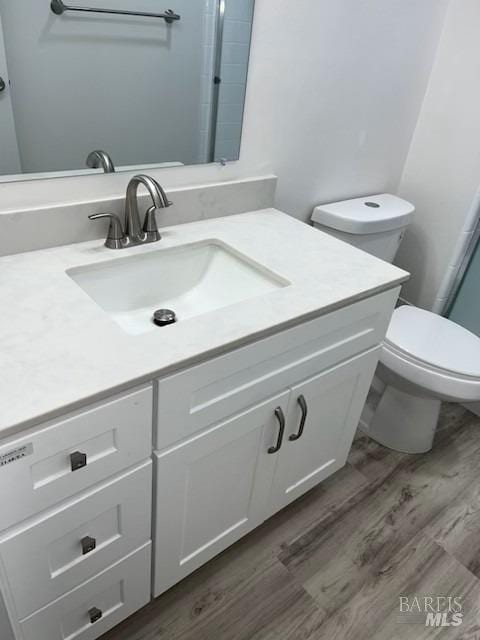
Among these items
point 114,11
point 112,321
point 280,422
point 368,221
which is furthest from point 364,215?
point 112,321

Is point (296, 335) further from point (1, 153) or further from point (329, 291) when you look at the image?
point (1, 153)

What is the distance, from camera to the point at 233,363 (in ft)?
3.06

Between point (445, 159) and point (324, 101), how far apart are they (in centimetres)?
60

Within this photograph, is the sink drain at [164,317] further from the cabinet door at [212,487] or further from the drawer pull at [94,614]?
the drawer pull at [94,614]

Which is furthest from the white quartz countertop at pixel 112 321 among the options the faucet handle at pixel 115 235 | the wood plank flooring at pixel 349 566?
the wood plank flooring at pixel 349 566

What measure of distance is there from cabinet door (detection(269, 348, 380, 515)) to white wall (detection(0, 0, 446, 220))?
0.63m

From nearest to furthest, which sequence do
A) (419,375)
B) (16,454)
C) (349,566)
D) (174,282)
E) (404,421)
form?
1. (16,454)
2. (174,282)
3. (349,566)
4. (419,375)
5. (404,421)

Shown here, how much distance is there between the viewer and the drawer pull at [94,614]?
1052 millimetres

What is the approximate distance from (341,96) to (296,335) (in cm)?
92

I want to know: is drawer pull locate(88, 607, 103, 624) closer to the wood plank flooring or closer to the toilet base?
the wood plank flooring

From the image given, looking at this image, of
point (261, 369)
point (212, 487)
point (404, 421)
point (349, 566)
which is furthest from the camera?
point (404, 421)

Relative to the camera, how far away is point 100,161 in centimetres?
116

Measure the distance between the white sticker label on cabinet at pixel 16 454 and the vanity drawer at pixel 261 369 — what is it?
8.8 inches

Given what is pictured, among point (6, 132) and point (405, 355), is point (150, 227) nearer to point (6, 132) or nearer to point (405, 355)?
point (6, 132)
